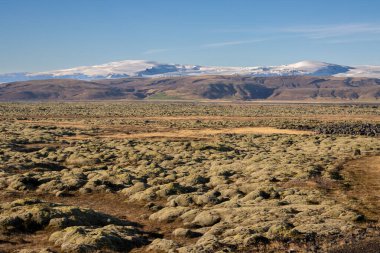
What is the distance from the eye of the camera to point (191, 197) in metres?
29.2

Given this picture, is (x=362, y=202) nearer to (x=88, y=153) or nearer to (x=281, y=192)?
(x=281, y=192)

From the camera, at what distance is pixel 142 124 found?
93.4 m

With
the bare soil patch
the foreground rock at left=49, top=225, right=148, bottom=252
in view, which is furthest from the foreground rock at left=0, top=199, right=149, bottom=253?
the bare soil patch

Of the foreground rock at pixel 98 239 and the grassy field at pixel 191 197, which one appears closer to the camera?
the foreground rock at pixel 98 239

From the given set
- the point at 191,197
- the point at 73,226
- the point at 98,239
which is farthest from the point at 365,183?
the point at 73,226

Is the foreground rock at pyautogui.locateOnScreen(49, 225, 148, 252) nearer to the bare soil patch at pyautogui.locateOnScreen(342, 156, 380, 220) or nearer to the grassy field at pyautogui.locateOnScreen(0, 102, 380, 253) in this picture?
the grassy field at pyautogui.locateOnScreen(0, 102, 380, 253)

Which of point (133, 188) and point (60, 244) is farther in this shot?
point (133, 188)

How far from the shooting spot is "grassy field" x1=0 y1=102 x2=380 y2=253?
2050 cm

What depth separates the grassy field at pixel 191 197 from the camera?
2050cm

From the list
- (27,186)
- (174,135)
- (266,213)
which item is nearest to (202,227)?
(266,213)

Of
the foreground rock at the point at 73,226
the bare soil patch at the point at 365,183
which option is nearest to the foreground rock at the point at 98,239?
the foreground rock at the point at 73,226

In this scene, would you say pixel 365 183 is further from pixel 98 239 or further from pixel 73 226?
pixel 73 226

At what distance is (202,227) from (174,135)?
161ft

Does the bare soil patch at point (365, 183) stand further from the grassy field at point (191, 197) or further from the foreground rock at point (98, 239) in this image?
the foreground rock at point (98, 239)
